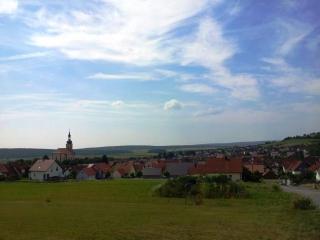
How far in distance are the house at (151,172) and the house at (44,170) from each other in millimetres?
20421

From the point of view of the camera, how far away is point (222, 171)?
104 meters

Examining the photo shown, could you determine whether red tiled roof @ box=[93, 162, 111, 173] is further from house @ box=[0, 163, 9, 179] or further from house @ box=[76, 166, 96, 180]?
house @ box=[0, 163, 9, 179]

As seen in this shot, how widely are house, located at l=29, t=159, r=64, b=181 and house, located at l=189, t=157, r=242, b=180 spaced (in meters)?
34.4

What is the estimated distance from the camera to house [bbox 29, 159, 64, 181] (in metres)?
122

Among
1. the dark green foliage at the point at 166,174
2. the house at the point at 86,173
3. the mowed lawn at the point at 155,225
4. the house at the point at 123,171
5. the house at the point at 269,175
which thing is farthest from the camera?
the house at the point at 123,171

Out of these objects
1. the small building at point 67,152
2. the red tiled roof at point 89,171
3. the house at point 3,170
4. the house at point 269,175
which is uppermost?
the small building at point 67,152

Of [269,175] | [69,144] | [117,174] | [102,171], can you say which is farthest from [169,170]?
[69,144]

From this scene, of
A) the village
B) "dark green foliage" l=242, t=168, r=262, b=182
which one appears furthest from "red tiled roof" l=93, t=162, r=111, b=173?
"dark green foliage" l=242, t=168, r=262, b=182

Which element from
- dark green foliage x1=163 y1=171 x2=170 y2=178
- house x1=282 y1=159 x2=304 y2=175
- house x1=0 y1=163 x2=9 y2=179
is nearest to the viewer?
house x1=0 y1=163 x2=9 y2=179

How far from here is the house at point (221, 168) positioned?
102 meters

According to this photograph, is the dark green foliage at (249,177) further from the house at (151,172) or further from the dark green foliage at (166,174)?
the house at (151,172)

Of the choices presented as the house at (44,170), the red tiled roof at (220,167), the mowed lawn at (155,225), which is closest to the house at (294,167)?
the red tiled roof at (220,167)

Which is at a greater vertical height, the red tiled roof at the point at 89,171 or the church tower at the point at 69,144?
the church tower at the point at 69,144

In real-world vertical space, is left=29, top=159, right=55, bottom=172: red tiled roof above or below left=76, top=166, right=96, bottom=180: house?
above
